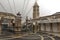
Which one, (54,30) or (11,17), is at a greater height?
(11,17)

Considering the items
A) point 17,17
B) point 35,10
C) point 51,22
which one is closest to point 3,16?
point 17,17

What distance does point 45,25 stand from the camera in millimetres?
45781

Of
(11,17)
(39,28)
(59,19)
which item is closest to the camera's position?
(59,19)

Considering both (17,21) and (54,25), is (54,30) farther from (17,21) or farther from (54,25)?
(17,21)

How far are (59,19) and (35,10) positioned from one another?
7506 cm

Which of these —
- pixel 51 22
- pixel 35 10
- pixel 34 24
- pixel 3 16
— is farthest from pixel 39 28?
pixel 35 10

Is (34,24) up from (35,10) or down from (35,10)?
down

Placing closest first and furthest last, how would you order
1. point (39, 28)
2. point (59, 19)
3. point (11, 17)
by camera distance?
point (59, 19) < point (11, 17) < point (39, 28)

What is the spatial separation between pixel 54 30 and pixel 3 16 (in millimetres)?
14828

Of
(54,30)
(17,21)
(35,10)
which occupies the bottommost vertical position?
(54,30)

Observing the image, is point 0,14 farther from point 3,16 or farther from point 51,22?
point 51,22

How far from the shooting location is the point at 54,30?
129 ft

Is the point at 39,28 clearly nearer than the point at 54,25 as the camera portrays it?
No

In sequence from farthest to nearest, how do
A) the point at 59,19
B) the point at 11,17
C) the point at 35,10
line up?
the point at 35,10, the point at 11,17, the point at 59,19
